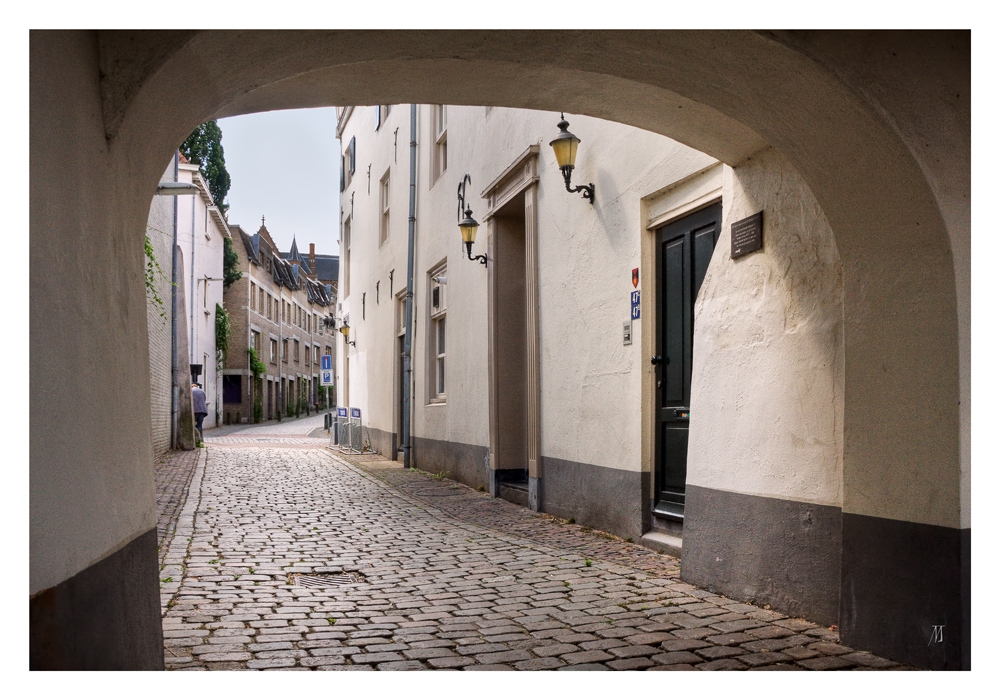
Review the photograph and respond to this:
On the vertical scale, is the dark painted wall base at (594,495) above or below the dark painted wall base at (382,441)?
above

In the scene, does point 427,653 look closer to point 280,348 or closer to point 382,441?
point 382,441

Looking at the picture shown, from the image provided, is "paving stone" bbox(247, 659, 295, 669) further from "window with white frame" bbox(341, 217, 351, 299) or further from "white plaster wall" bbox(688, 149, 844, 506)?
"window with white frame" bbox(341, 217, 351, 299)

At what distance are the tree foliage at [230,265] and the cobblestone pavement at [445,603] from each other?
31.4m

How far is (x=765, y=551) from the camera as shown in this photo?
4914 millimetres

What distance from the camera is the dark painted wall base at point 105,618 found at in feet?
7.84

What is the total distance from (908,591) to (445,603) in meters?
2.45

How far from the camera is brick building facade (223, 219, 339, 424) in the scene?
4084 cm

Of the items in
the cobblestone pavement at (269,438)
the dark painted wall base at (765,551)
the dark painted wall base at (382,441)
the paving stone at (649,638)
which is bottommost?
the cobblestone pavement at (269,438)

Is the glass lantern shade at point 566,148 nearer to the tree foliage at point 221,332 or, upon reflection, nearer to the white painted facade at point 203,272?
the white painted facade at point 203,272

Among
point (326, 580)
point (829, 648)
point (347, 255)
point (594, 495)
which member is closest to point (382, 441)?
point (347, 255)

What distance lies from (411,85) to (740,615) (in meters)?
3.23

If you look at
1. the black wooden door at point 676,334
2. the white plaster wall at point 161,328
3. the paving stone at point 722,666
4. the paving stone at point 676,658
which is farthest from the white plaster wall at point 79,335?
the white plaster wall at point 161,328

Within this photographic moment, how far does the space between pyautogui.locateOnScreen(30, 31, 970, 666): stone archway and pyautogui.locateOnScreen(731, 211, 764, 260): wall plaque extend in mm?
760

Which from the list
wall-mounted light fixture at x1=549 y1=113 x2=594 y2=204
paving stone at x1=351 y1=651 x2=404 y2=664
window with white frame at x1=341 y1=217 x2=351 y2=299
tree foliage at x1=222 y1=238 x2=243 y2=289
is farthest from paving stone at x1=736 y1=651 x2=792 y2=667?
tree foliage at x1=222 y1=238 x2=243 y2=289
